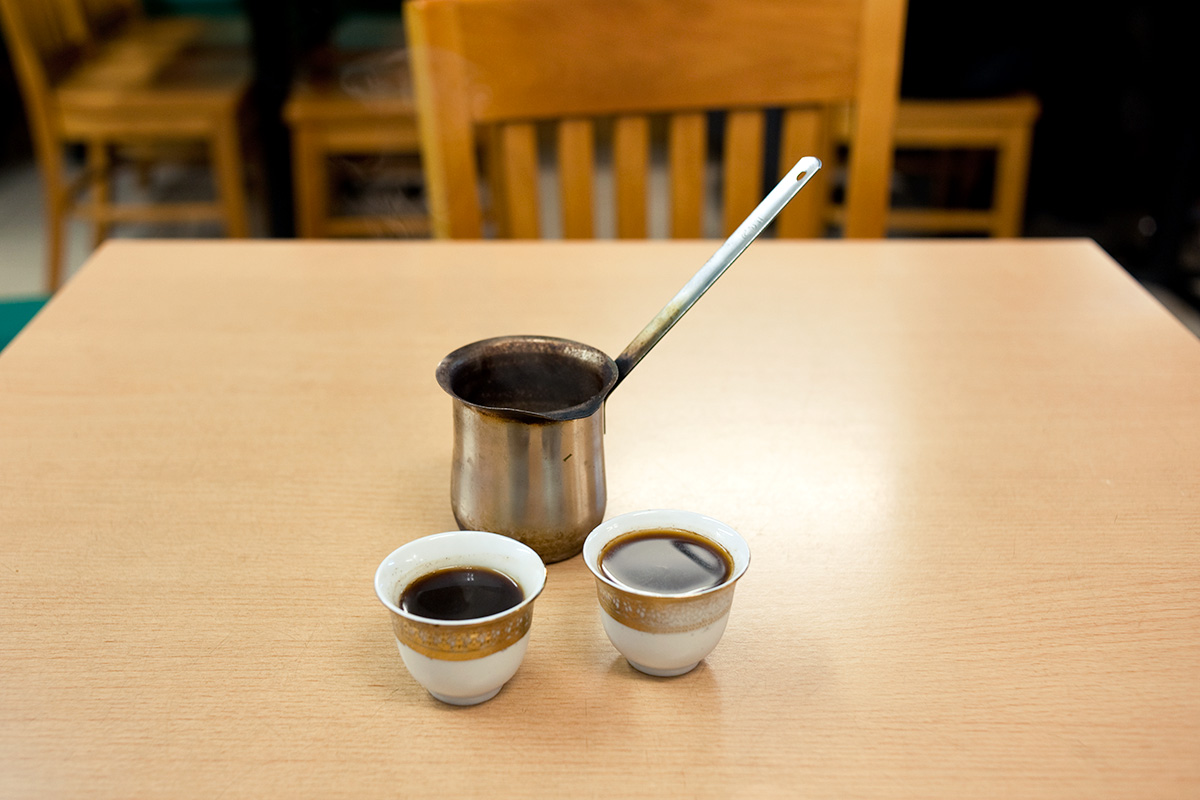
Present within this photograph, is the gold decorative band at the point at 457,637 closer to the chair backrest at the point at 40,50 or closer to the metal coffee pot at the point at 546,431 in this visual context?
the metal coffee pot at the point at 546,431

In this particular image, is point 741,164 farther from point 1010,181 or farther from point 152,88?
point 152,88

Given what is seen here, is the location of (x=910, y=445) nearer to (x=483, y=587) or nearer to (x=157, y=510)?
(x=483, y=587)

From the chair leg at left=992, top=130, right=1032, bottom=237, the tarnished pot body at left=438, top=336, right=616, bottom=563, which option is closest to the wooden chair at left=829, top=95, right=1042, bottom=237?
the chair leg at left=992, top=130, right=1032, bottom=237

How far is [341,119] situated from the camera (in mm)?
2318

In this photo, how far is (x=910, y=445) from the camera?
2.40 ft

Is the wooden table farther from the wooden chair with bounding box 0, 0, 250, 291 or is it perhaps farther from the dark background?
the wooden chair with bounding box 0, 0, 250, 291

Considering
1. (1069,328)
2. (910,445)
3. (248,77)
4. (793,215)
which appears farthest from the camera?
(248,77)

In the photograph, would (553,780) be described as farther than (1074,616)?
No

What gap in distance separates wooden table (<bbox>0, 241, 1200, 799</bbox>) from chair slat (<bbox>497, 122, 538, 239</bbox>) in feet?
0.50

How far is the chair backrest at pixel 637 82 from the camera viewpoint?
3.60ft

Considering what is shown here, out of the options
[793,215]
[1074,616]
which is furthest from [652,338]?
[793,215]

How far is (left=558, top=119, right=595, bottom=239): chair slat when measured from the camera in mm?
1167

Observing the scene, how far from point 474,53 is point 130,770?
0.84 metres

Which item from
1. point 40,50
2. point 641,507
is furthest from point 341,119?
point 641,507
